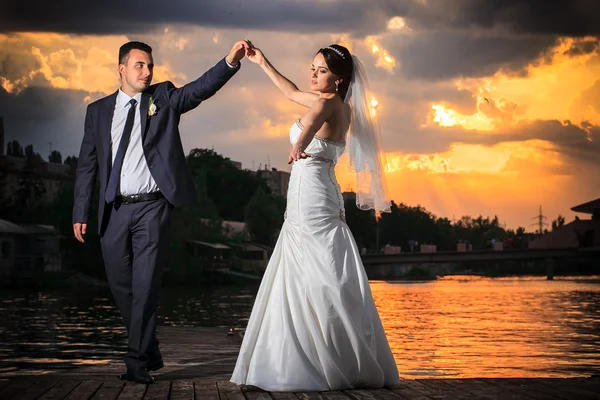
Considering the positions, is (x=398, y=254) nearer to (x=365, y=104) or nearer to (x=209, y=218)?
(x=209, y=218)

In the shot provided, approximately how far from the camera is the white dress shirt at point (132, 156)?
6.23 metres

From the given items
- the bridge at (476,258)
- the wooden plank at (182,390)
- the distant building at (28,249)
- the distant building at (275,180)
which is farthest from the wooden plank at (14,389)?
the distant building at (275,180)

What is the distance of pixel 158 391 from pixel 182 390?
13 centimetres

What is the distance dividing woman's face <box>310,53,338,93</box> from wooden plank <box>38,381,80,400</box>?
7.45 ft

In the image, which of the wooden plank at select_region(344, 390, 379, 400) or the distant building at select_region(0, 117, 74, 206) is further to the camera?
the distant building at select_region(0, 117, 74, 206)

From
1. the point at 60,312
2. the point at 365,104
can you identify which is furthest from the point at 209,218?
the point at 365,104

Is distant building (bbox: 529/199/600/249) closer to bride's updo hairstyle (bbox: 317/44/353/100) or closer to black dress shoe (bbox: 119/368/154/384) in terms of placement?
bride's updo hairstyle (bbox: 317/44/353/100)

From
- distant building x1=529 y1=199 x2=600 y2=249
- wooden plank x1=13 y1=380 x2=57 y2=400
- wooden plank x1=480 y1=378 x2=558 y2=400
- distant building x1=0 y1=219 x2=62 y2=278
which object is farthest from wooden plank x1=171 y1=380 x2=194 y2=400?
distant building x1=529 y1=199 x2=600 y2=249

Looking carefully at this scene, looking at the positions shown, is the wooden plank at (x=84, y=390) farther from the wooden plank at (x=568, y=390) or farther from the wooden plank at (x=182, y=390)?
the wooden plank at (x=568, y=390)

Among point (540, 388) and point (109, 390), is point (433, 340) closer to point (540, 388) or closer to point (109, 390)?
point (540, 388)

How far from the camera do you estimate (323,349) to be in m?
6.00

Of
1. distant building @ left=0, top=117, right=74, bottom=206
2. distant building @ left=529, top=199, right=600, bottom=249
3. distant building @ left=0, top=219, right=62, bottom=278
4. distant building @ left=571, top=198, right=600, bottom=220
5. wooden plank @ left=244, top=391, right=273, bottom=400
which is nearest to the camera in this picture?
wooden plank @ left=244, top=391, right=273, bottom=400

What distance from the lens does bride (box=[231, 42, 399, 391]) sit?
6.02m

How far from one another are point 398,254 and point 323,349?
238 ft
